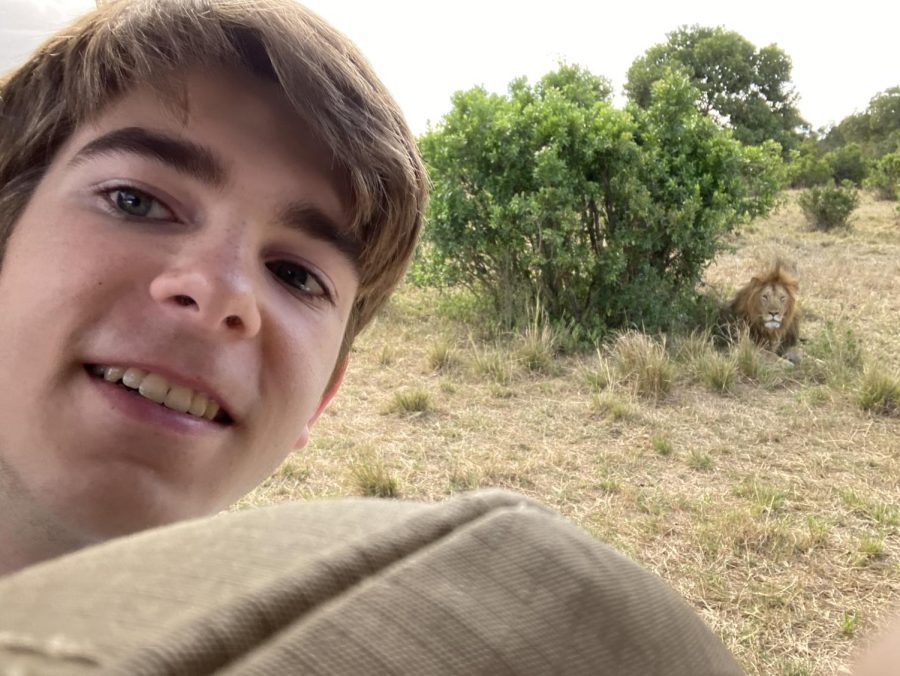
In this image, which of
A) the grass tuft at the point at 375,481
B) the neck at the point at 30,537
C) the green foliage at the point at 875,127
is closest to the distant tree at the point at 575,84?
the grass tuft at the point at 375,481

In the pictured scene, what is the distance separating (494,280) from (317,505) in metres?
5.76

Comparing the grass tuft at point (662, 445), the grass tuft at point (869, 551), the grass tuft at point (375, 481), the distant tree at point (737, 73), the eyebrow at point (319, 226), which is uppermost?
the distant tree at point (737, 73)

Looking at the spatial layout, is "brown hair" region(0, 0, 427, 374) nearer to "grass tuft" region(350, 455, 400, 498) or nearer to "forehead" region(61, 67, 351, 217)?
"forehead" region(61, 67, 351, 217)

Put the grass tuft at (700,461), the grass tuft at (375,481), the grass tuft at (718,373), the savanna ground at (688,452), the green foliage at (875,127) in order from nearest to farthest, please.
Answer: the savanna ground at (688,452) < the grass tuft at (375,481) < the grass tuft at (700,461) < the grass tuft at (718,373) < the green foliage at (875,127)

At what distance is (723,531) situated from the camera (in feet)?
9.50

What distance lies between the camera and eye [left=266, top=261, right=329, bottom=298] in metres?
1.20

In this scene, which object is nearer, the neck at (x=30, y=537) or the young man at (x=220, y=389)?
the young man at (x=220, y=389)

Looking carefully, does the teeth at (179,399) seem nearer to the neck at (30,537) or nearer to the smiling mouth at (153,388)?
the smiling mouth at (153,388)

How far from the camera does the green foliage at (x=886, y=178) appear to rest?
14219 millimetres

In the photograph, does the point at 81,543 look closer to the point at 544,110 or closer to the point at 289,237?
the point at 289,237

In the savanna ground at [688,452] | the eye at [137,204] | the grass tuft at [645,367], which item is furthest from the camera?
the grass tuft at [645,367]

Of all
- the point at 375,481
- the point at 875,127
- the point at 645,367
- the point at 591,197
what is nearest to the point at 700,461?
the point at 645,367

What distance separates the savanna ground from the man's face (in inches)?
74.7

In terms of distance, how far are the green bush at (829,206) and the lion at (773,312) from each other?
6.00 m
